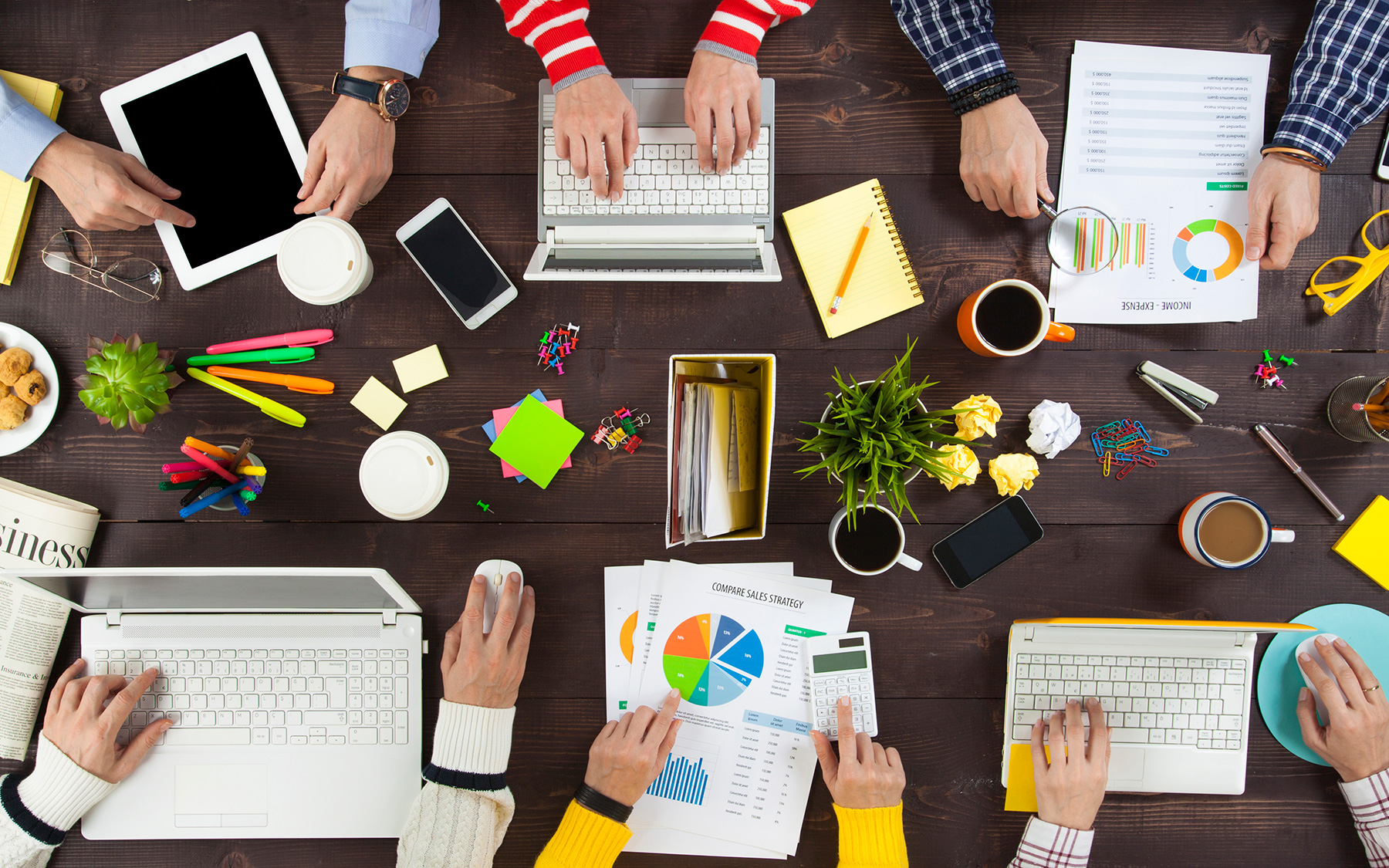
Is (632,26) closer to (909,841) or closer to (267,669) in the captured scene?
(267,669)

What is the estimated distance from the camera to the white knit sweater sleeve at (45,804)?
1.22 m

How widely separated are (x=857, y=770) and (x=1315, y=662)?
866 millimetres

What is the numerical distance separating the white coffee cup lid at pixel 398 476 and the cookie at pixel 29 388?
1.96 ft

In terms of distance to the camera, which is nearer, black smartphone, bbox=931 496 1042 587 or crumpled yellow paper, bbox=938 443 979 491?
crumpled yellow paper, bbox=938 443 979 491

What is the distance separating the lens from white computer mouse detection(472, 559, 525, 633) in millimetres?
1289

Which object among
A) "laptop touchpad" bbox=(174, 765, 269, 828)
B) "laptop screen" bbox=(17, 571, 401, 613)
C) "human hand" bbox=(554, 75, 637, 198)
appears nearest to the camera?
"laptop screen" bbox=(17, 571, 401, 613)

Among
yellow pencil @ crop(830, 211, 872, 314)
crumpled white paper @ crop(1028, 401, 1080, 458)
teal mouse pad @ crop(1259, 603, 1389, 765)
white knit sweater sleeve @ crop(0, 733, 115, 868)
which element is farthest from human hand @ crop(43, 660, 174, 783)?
teal mouse pad @ crop(1259, 603, 1389, 765)

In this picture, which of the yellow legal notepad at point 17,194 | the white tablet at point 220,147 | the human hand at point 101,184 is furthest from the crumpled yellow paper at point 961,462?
the yellow legal notepad at point 17,194

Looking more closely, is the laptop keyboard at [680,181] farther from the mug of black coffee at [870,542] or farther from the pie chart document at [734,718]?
the pie chart document at [734,718]

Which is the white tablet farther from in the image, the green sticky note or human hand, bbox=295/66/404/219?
the green sticky note

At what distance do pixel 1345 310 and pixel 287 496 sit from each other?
1959mm

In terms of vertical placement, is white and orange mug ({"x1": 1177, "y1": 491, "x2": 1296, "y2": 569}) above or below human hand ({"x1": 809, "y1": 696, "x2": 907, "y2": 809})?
above

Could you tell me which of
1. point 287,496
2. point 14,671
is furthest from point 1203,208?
point 14,671

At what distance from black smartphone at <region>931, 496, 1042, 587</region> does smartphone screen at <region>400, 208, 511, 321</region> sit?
0.93 m
